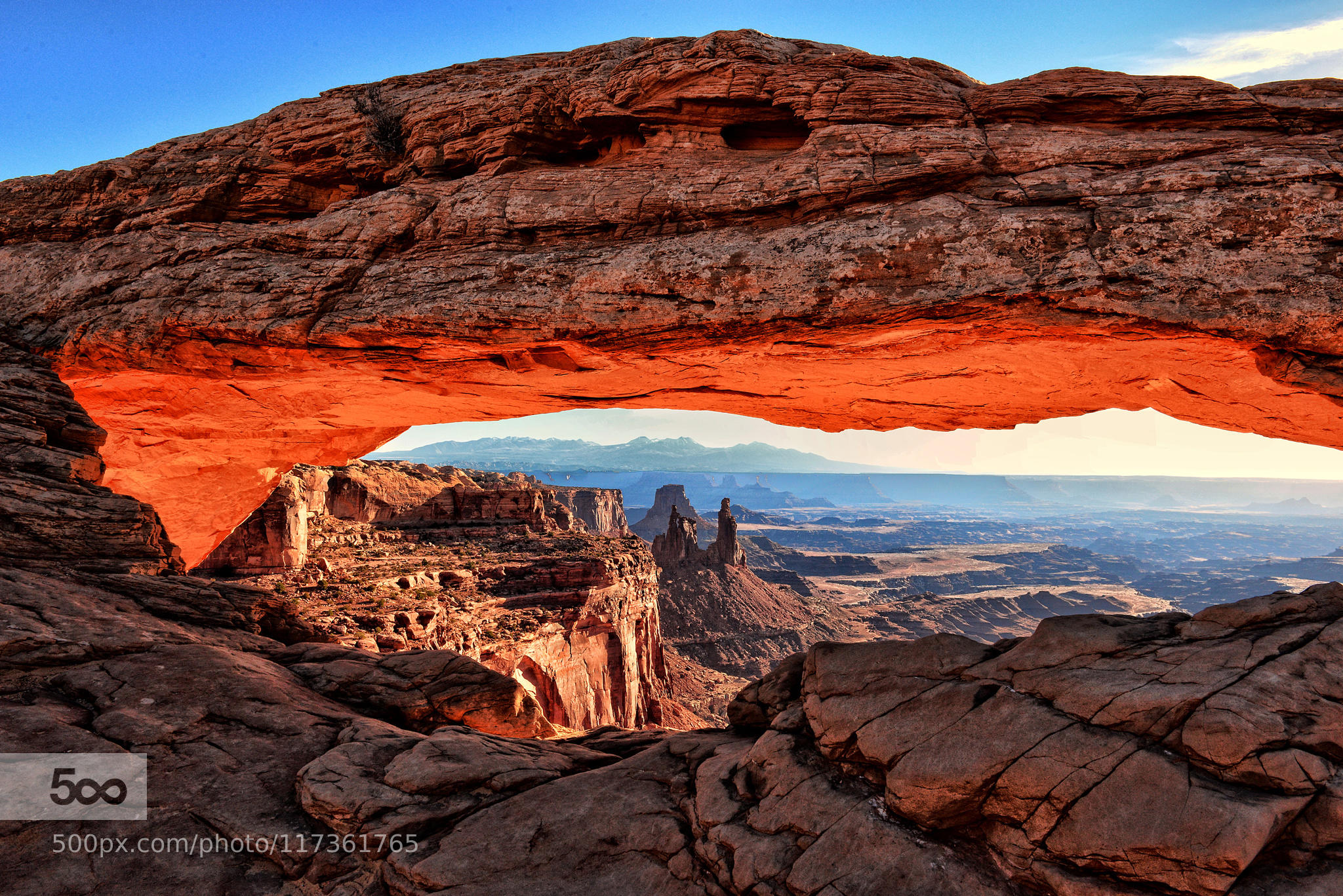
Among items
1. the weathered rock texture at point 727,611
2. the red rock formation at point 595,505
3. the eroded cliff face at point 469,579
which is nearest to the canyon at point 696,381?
the eroded cliff face at point 469,579

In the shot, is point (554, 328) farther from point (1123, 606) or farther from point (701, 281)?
point (1123, 606)

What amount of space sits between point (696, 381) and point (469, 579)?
3149cm

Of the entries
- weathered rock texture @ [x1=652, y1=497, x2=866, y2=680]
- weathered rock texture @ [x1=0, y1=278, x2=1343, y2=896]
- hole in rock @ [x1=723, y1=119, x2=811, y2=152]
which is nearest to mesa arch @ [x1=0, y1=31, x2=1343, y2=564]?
A: hole in rock @ [x1=723, y1=119, x2=811, y2=152]

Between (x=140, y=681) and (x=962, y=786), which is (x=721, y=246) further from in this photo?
(x=140, y=681)

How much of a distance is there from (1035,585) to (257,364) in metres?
219

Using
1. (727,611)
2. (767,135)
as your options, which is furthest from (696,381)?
(727,611)

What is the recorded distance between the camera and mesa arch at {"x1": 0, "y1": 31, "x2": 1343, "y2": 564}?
31.2 ft

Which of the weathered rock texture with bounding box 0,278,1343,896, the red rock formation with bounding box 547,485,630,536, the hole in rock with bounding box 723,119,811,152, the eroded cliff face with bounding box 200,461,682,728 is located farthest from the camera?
the red rock formation with bounding box 547,485,630,536

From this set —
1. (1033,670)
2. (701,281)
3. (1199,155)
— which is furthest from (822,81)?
(1033,670)

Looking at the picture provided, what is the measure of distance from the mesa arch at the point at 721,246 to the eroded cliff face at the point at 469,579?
50.3 ft

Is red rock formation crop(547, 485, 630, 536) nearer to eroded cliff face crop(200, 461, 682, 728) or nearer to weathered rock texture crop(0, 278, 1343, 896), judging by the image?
eroded cliff face crop(200, 461, 682, 728)

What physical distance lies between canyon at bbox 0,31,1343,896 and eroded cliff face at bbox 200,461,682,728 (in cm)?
1466

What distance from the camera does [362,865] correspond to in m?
7.91

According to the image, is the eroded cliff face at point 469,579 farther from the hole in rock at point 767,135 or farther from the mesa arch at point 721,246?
the hole in rock at point 767,135
